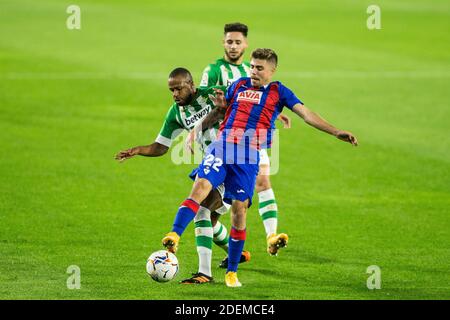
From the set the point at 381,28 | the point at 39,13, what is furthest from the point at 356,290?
the point at 39,13

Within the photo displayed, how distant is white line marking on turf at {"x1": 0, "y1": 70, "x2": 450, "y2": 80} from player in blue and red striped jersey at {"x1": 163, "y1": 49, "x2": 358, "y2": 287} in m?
14.5

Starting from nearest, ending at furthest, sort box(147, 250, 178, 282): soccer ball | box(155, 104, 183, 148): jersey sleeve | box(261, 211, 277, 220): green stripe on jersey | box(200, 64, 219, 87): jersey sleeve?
box(147, 250, 178, 282): soccer ball → box(155, 104, 183, 148): jersey sleeve → box(261, 211, 277, 220): green stripe on jersey → box(200, 64, 219, 87): jersey sleeve

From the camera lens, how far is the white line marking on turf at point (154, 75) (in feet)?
80.8

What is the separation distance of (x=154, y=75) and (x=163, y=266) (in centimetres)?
1598

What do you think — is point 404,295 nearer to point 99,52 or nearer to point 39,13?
point 99,52

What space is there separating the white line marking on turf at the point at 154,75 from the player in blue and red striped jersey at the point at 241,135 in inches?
570

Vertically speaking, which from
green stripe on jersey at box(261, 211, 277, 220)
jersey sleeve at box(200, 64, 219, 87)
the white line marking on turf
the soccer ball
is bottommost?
the soccer ball

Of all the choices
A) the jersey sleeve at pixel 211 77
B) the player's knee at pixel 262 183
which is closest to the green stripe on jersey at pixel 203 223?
the player's knee at pixel 262 183

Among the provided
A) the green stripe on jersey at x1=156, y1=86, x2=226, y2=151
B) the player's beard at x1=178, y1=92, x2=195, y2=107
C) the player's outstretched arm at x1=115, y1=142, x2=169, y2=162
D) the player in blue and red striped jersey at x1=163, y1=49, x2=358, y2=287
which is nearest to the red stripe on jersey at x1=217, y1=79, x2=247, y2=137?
the player in blue and red striped jersey at x1=163, y1=49, x2=358, y2=287

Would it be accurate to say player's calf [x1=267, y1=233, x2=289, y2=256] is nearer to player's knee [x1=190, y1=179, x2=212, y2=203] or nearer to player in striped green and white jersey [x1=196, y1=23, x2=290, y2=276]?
player in striped green and white jersey [x1=196, y1=23, x2=290, y2=276]

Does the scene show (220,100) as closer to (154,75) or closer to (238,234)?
(238,234)

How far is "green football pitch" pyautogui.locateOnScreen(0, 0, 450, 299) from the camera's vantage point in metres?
10.7

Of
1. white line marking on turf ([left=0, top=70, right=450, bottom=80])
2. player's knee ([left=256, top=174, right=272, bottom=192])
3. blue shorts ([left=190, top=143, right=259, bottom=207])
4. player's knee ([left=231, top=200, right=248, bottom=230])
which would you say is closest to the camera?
blue shorts ([left=190, top=143, right=259, bottom=207])

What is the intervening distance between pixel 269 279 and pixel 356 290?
932 millimetres
